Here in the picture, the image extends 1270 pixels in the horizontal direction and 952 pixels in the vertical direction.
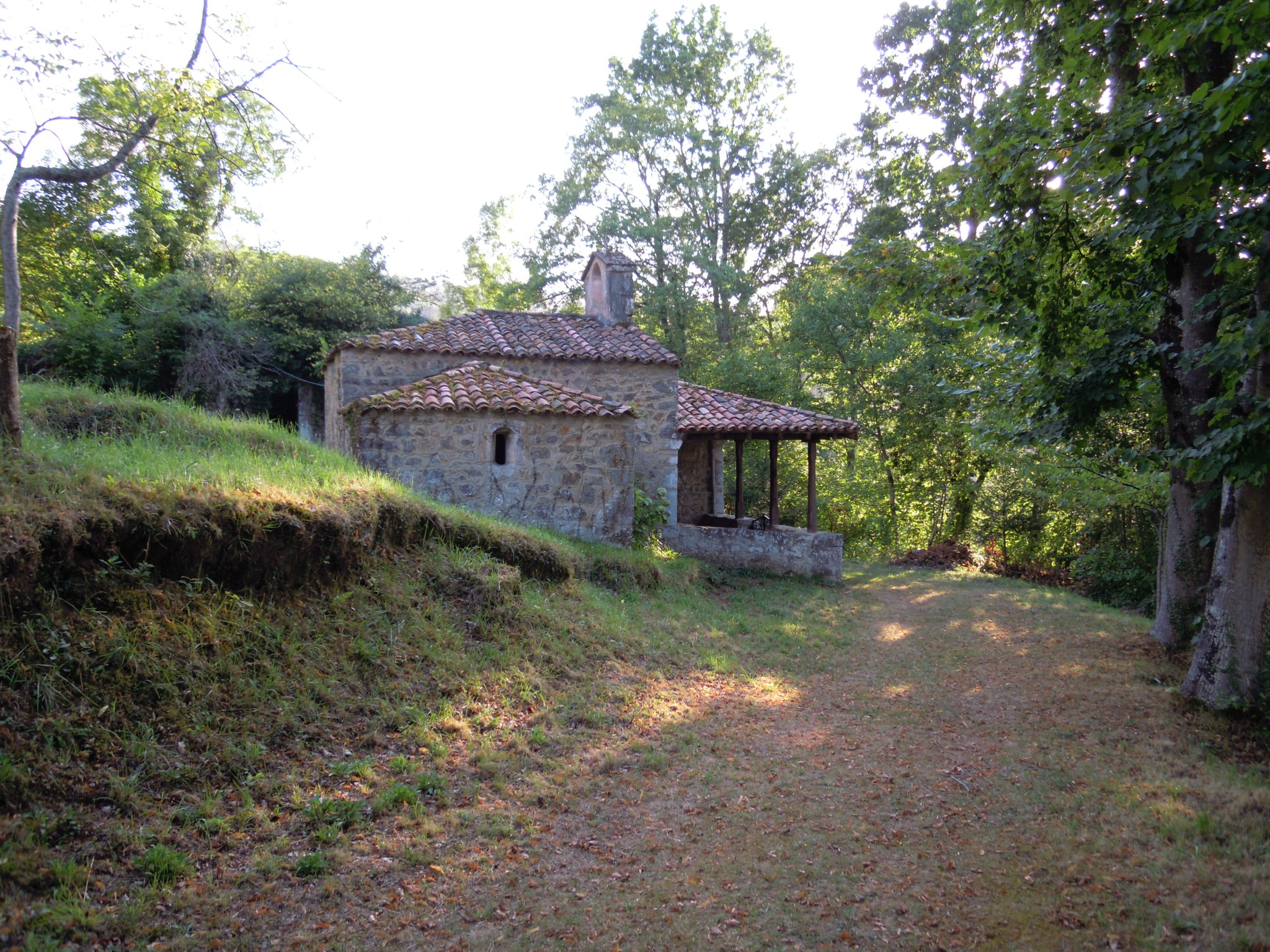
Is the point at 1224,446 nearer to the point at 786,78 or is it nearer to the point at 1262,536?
the point at 1262,536

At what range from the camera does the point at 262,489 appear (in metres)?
5.65

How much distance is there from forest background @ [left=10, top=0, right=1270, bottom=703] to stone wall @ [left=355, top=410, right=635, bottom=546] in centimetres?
404

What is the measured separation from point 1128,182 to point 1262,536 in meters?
3.08

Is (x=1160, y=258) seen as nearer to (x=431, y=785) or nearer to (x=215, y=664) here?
(x=431, y=785)

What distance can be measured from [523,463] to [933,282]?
6.01 m

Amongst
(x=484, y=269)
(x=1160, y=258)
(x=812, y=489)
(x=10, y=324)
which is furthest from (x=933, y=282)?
(x=484, y=269)

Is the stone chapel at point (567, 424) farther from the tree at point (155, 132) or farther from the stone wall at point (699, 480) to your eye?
the tree at point (155, 132)

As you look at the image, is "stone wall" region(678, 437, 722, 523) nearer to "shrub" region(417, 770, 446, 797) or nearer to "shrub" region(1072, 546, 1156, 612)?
"shrub" region(1072, 546, 1156, 612)

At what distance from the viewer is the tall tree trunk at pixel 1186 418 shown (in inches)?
269

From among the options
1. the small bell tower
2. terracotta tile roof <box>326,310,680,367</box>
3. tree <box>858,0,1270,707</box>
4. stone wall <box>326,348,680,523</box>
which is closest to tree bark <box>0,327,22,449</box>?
terracotta tile roof <box>326,310,680,367</box>

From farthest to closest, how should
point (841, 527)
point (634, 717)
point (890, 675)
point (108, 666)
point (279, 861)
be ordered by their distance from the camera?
point (841, 527), point (890, 675), point (634, 717), point (108, 666), point (279, 861)

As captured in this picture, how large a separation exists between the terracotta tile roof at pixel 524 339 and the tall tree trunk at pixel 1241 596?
29.0ft

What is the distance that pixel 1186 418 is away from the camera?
23.2ft

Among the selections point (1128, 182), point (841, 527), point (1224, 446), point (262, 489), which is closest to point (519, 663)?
point (262, 489)
